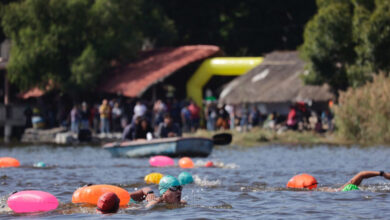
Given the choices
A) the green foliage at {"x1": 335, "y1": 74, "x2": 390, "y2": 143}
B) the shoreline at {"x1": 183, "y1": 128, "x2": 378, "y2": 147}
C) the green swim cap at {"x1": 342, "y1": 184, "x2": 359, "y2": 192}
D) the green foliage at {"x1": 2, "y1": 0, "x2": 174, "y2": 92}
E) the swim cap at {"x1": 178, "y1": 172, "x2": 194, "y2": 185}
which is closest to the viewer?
the green swim cap at {"x1": 342, "y1": 184, "x2": 359, "y2": 192}

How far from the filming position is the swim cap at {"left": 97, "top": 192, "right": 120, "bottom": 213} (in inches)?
566

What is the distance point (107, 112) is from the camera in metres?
41.9

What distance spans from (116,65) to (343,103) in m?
18.3

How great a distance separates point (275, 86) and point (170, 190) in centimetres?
3030

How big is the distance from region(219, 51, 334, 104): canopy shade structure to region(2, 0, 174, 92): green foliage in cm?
685

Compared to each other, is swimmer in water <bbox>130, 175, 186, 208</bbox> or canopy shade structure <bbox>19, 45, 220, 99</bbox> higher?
canopy shade structure <bbox>19, 45, 220, 99</bbox>

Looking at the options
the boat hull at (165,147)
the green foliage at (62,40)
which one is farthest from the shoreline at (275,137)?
the green foliage at (62,40)

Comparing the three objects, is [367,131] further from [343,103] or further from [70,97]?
[70,97]

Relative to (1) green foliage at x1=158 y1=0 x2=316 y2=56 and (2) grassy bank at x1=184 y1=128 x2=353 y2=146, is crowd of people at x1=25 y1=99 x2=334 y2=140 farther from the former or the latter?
(1) green foliage at x1=158 y1=0 x2=316 y2=56

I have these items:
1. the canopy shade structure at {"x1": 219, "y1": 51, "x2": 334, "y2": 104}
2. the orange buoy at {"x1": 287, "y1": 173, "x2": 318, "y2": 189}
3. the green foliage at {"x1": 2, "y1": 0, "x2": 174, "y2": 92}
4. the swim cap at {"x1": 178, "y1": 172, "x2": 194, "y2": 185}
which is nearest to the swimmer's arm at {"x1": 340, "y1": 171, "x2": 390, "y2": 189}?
the orange buoy at {"x1": 287, "y1": 173, "x2": 318, "y2": 189}

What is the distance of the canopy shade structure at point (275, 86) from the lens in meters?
43.0

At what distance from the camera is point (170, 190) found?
50.2 feet

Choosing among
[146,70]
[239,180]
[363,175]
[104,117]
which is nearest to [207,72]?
[146,70]

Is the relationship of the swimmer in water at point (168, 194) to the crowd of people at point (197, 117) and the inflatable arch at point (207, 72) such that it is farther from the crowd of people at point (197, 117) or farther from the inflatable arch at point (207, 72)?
the inflatable arch at point (207, 72)
